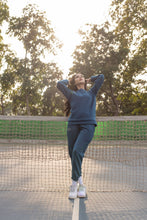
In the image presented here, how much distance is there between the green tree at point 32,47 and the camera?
28.8 meters

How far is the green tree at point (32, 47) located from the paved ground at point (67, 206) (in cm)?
2381

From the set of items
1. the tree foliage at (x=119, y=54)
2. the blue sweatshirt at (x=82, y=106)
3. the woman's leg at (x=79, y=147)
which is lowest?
the woman's leg at (x=79, y=147)

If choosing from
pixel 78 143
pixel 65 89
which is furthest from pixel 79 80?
pixel 78 143

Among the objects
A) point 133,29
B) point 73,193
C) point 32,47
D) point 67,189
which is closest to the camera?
point 73,193

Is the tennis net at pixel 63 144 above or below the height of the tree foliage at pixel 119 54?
below

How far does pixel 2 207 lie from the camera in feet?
14.2

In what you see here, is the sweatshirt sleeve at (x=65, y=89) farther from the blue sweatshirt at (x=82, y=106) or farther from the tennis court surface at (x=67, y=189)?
the tennis court surface at (x=67, y=189)

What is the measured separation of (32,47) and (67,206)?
26.9 m

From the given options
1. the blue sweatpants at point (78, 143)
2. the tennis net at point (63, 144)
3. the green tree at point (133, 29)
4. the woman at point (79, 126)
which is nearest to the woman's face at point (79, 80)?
the woman at point (79, 126)

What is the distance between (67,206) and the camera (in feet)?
14.4

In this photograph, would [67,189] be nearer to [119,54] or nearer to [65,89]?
[65,89]

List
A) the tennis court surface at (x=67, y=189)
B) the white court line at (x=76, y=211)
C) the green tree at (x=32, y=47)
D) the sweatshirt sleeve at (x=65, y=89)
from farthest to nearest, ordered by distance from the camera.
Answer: the green tree at (x=32, y=47) < the sweatshirt sleeve at (x=65, y=89) < the tennis court surface at (x=67, y=189) < the white court line at (x=76, y=211)

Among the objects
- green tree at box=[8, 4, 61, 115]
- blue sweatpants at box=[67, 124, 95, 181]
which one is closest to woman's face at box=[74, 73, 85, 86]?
blue sweatpants at box=[67, 124, 95, 181]

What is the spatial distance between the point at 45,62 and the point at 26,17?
4507mm
